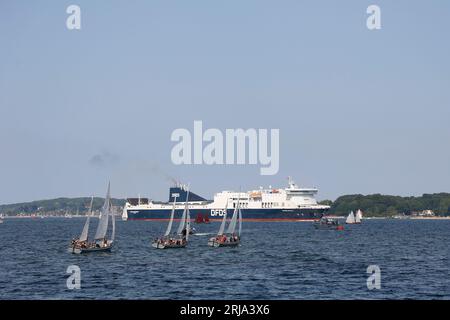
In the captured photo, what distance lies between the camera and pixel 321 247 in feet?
362

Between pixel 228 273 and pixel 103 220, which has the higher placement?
pixel 103 220

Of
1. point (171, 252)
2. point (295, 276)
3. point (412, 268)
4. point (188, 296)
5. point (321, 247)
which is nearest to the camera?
point (188, 296)

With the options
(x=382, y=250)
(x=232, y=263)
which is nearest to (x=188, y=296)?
(x=232, y=263)

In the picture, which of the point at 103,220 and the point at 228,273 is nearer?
the point at 228,273

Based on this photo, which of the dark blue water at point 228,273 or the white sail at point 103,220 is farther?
the white sail at point 103,220

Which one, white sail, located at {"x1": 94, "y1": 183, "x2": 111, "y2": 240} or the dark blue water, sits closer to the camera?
the dark blue water

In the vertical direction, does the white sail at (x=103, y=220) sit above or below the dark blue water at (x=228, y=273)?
above

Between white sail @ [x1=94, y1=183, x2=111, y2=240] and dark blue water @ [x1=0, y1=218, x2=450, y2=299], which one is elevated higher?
white sail @ [x1=94, y1=183, x2=111, y2=240]
